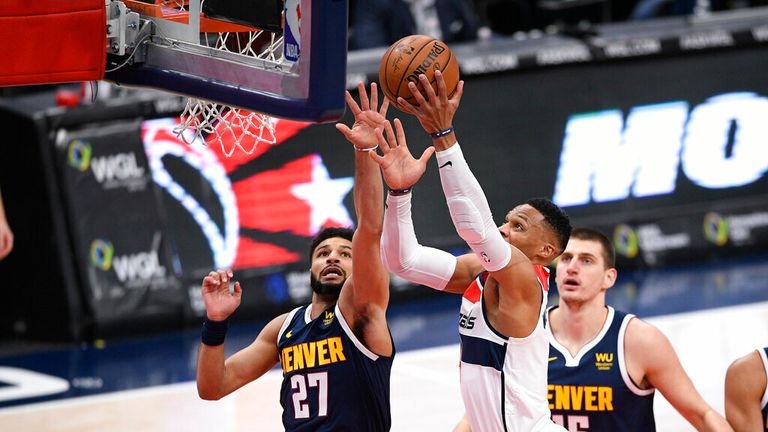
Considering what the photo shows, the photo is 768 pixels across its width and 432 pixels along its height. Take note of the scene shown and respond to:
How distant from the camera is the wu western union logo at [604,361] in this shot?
602 centimetres

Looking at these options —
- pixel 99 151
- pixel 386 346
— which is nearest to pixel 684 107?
pixel 99 151

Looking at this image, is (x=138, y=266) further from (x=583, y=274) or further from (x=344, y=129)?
(x=344, y=129)

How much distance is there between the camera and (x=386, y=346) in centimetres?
572

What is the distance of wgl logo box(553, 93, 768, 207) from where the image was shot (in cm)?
1202

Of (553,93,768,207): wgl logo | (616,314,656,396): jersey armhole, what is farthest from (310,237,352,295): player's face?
(553,93,768,207): wgl logo

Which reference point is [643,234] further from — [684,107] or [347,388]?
[347,388]

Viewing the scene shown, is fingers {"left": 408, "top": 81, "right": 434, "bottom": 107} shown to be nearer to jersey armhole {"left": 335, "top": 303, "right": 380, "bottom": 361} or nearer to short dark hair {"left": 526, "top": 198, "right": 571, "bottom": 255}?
short dark hair {"left": 526, "top": 198, "right": 571, "bottom": 255}

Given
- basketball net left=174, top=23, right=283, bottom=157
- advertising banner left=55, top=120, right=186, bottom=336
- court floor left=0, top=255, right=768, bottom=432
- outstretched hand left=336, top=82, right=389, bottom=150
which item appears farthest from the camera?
advertising banner left=55, top=120, right=186, bottom=336

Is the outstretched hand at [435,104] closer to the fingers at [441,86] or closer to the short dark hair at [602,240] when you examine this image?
the fingers at [441,86]

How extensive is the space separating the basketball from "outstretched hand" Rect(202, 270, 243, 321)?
1.36 metres

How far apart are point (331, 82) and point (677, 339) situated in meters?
6.45

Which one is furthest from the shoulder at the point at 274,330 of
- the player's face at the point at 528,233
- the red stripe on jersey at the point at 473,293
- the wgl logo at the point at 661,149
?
the wgl logo at the point at 661,149

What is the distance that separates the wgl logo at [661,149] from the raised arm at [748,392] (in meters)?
6.53

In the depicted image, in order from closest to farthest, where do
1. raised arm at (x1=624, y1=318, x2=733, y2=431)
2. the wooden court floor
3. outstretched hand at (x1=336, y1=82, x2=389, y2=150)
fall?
outstretched hand at (x1=336, y1=82, x2=389, y2=150) → raised arm at (x1=624, y1=318, x2=733, y2=431) → the wooden court floor
